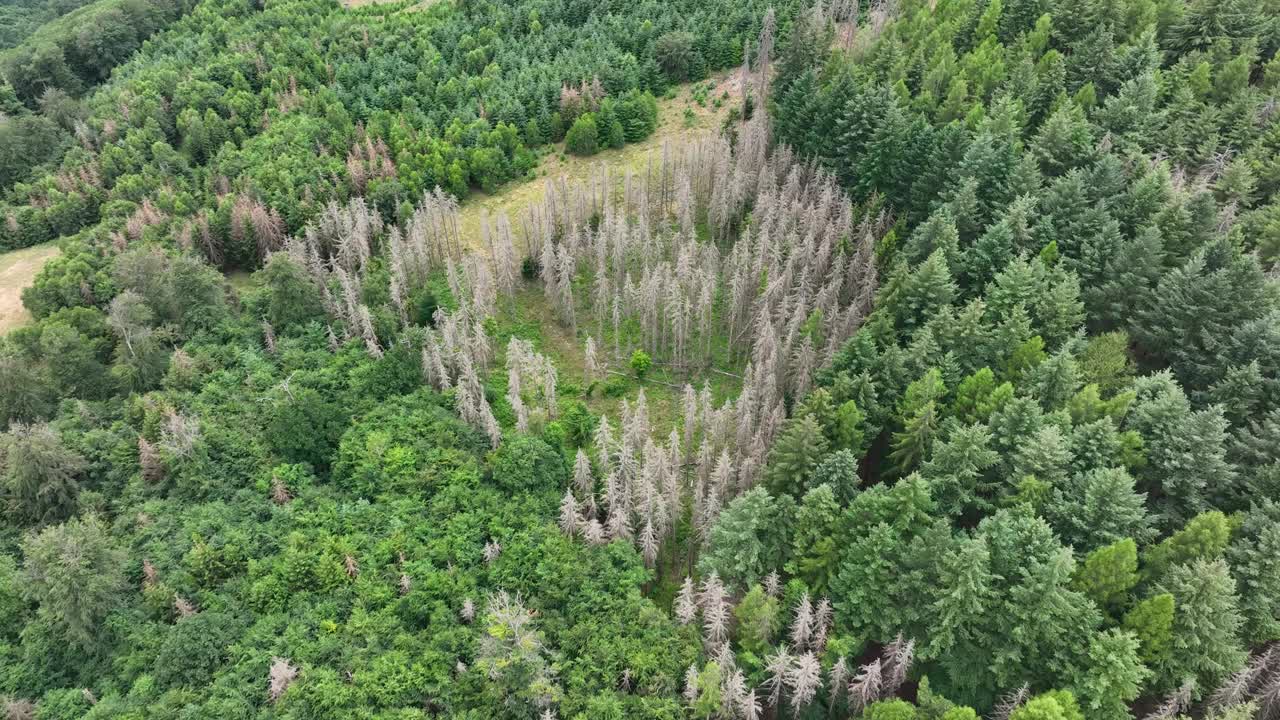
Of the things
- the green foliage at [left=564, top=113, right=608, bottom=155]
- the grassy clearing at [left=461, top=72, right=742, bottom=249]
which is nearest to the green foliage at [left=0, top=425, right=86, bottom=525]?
the grassy clearing at [left=461, top=72, right=742, bottom=249]

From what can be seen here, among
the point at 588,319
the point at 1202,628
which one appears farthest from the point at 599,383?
the point at 1202,628

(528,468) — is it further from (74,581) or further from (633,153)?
(633,153)

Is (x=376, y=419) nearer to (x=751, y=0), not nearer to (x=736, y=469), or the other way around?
(x=736, y=469)

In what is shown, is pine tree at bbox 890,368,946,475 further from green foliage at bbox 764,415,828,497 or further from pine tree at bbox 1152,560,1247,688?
pine tree at bbox 1152,560,1247,688

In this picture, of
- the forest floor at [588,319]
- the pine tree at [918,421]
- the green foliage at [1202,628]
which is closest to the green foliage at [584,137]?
the forest floor at [588,319]

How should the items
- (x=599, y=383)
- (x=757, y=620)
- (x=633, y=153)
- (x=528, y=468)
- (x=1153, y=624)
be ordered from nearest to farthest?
(x=1153, y=624) → (x=757, y=620) → (x=528, y=468) → (x=599, y=383) → (x=633, y=153)

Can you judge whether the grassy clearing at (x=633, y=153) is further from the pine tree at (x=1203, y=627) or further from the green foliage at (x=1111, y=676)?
the pine tree at (x=1203, y=627)
